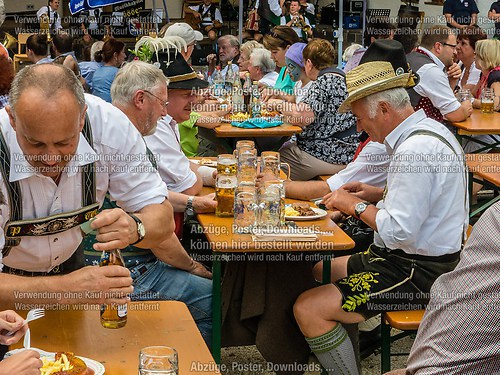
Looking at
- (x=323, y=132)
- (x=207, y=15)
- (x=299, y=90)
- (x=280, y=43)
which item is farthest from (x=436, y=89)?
(x=207, y=15)

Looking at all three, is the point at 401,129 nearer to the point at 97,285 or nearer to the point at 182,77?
the point at 182,77

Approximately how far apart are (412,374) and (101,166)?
1.26 meters

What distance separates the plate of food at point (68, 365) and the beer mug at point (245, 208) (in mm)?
1611

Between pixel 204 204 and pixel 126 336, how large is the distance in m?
1.65

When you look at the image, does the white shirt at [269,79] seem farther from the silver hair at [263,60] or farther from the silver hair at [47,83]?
the silver hair at [47,83]

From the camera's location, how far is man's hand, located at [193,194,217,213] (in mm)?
4031

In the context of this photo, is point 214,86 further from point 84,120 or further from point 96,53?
point 84,120

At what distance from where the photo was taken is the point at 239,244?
11.6 feet

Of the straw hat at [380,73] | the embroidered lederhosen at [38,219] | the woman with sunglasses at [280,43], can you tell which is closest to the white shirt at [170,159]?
the straw hat at [380,73]

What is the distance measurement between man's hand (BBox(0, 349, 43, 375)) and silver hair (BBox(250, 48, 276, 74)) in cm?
714

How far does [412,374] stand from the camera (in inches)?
75.9

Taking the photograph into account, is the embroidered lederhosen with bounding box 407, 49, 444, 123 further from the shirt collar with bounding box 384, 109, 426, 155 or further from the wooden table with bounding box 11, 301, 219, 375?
the wooden table with bounding box 11, 301, 219, 375

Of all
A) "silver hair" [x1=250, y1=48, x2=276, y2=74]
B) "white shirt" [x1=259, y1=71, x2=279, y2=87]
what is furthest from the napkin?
"silver hair" [x1=250, y1=48, x2=276, y2=74]

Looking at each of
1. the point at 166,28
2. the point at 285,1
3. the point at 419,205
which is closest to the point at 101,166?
the point at 419,205
